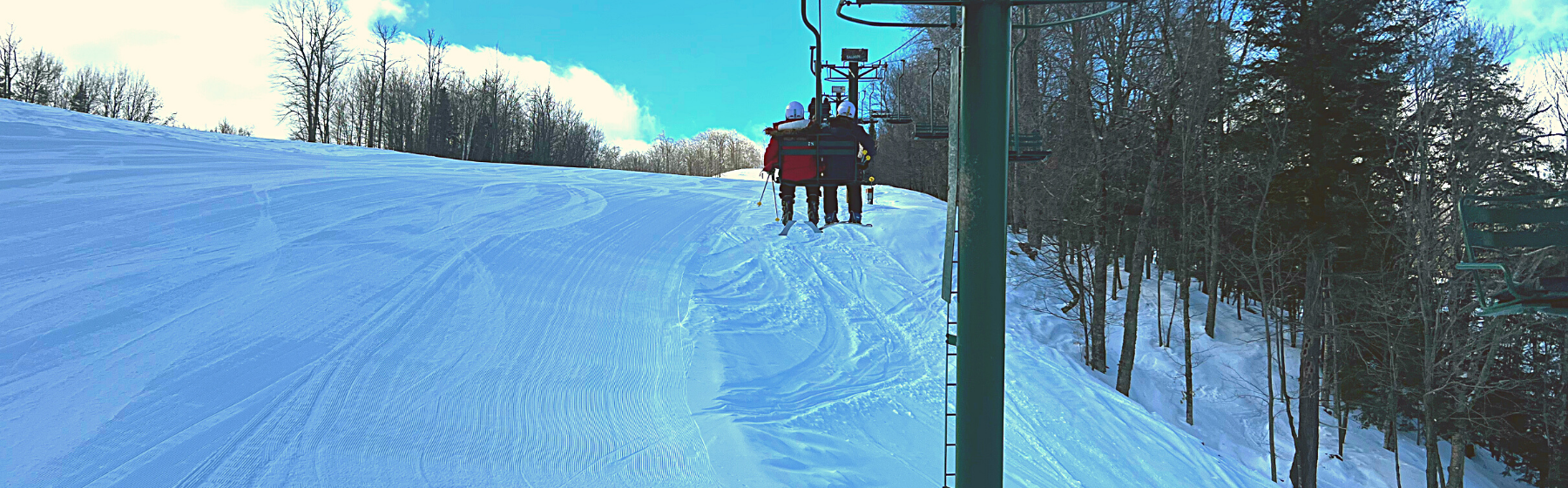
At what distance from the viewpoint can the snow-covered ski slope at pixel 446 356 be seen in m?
3.68

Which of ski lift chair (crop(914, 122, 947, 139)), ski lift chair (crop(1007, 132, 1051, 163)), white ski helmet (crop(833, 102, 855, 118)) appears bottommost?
ski lift chair (crop(1007, 132, 1051, 163))

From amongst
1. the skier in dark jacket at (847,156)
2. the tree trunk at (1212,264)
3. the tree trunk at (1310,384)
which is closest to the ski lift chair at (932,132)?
the skier in dark jacket at (847,156)

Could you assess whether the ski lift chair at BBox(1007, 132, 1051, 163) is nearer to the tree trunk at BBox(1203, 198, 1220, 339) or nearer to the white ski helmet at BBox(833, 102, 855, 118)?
the white ski helmet at BBox(833, 102, 855, 118)

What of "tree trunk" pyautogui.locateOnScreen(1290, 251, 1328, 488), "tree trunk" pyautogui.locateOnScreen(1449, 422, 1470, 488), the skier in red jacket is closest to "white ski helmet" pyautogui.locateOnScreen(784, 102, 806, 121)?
the skier in red jacket

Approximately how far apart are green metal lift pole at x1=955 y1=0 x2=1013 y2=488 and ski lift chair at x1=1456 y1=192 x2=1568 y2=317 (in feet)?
13.3

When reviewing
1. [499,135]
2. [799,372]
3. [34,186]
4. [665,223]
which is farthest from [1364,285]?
[499,135]

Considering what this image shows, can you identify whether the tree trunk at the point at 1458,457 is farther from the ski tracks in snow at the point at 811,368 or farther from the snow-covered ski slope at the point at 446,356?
the ski tracks in snow at the point at 811,368

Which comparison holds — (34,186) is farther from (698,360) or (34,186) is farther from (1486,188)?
(1486,188)

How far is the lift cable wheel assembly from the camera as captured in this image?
2.44 m

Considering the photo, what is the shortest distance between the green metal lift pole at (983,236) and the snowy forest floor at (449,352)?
159cm

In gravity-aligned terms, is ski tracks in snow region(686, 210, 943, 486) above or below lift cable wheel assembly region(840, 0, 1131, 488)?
below

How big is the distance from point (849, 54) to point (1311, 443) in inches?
576

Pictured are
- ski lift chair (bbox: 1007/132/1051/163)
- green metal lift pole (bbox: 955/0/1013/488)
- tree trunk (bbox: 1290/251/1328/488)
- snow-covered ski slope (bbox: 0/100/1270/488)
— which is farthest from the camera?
tree trunk (bbox: 1290/251/1328/488)

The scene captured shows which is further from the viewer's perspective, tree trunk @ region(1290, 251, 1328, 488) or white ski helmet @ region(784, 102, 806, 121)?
tree trunk @ region(1290, 251, 1328, 488)
